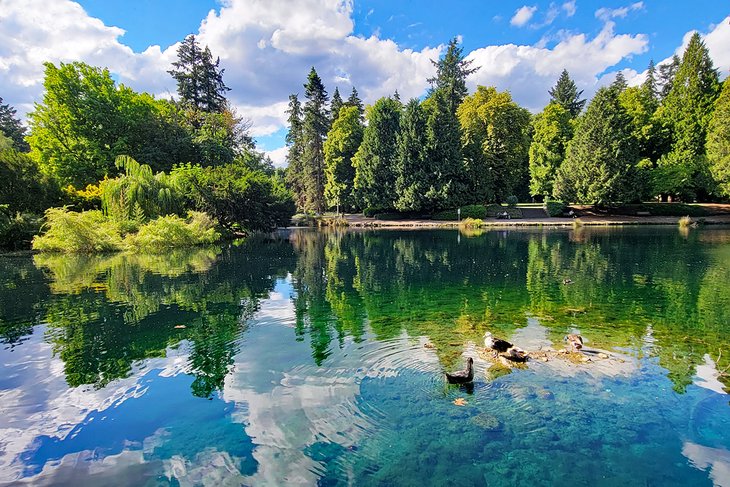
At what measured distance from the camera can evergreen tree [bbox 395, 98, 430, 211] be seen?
172 ft

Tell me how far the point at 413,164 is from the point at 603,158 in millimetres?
21335

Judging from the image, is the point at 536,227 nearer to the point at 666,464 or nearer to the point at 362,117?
the point at 362,117

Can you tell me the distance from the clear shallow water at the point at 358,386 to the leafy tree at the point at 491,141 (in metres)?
39.3

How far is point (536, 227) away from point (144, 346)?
1705 inches

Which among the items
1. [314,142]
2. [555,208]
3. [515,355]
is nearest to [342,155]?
[314,142]

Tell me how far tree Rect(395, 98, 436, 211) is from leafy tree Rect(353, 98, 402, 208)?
1516 mm

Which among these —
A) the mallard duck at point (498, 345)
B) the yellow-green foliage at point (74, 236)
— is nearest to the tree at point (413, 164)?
the yellow-green foliage at point (74, 236)

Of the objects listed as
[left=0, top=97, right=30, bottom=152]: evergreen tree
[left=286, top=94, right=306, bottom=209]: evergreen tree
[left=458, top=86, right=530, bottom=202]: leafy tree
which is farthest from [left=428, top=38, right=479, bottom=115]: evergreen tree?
[left=0, top=97, right=30, bottom=152]: evergreen tree

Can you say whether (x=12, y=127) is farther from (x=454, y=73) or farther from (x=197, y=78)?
(x=454, y=73)

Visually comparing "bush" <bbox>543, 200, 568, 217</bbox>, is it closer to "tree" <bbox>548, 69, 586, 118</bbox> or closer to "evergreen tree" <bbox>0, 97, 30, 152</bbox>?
"tree" <bbox>548, 69, 586, 118</bbox>

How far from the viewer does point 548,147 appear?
57.0 metres

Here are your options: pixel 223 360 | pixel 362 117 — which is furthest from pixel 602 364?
pixel 362 117

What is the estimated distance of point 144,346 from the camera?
32.2 feet

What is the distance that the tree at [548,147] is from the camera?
55.8 meters
